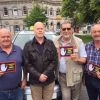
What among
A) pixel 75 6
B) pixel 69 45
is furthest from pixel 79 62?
pixel 75 6

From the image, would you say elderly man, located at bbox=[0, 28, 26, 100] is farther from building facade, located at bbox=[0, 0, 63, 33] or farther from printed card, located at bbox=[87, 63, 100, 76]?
building facade, located at bbox=[0, 0, 63, 33]

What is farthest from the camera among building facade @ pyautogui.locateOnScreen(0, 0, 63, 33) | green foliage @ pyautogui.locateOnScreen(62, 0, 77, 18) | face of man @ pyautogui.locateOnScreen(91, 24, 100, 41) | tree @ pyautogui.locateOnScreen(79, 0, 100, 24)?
building facade @ pyautogui.locateOnScreen(0, 0, 63, 33)

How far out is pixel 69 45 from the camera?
678 centimetres

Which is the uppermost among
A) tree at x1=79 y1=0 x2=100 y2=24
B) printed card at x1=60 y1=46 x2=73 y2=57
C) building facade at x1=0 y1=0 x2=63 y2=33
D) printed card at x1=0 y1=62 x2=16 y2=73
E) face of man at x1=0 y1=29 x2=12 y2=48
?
face of man at x1=0 y1=29 x2=12 y2=48

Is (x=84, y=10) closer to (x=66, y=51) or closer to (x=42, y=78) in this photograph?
(x=66, y=51)

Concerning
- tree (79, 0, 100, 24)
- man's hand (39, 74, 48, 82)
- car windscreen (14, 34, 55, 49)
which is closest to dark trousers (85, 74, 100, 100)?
man's hand (39, 74, 48, 82)

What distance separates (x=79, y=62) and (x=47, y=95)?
32.8 inches

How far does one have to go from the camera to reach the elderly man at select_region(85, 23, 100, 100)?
6285mm

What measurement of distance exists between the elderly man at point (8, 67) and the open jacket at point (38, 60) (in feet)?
0.83

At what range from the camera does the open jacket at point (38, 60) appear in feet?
20.8

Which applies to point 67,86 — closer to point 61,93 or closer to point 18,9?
point 61,93

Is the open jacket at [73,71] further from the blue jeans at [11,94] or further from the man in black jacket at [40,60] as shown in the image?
the blue jeans at [11,94]

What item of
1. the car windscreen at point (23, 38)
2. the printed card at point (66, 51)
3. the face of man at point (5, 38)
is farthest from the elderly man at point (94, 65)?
the car windscreen at point (23, 38)

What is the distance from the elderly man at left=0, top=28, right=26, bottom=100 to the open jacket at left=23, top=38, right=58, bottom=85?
0.83ft
